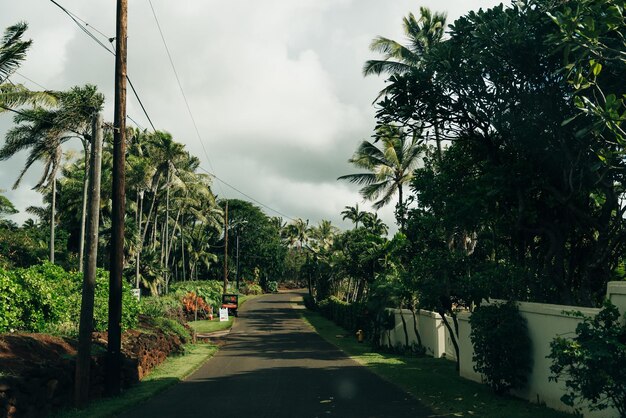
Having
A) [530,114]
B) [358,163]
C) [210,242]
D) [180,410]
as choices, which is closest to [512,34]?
[530,114]

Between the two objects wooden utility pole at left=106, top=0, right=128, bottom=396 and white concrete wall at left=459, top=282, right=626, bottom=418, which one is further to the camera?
wooden utility pole at left=106, top=0, right=128, bottom=396

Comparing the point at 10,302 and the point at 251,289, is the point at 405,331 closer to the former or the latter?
the point at 10,302

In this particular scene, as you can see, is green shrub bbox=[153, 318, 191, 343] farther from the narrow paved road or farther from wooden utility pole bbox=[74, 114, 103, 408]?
wooden utility pole bbox=[74, 114, 103, 408]

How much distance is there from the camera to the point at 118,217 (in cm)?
1570

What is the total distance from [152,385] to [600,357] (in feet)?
39.5

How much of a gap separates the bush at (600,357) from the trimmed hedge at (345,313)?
2453 centimetres

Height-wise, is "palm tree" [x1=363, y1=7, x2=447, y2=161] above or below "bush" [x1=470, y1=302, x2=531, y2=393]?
above

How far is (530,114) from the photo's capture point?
1481 centimetres

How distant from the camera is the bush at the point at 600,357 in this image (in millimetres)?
9344

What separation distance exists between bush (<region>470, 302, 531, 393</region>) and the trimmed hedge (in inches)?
772

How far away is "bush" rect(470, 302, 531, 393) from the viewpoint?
14.2 metres

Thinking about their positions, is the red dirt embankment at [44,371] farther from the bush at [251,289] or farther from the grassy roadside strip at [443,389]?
the bush at [251,289]

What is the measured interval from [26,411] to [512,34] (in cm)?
1249

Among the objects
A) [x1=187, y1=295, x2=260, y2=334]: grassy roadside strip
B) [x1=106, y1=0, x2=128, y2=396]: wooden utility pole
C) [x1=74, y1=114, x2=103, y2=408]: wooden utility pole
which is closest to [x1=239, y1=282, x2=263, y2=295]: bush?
[x1=187, y1=295, x2=260, y2=334]: grassy roadside strip
